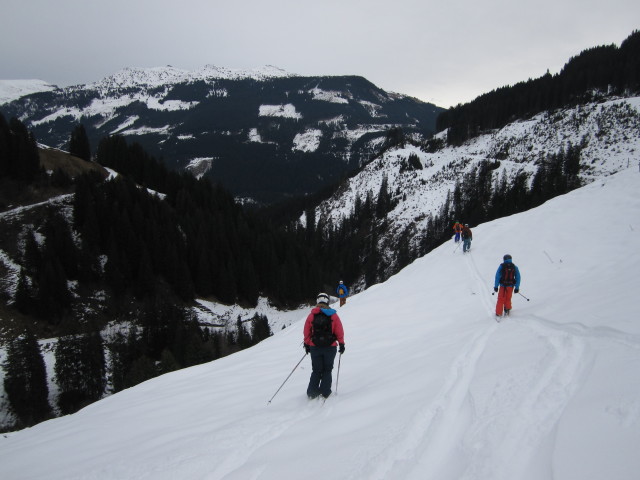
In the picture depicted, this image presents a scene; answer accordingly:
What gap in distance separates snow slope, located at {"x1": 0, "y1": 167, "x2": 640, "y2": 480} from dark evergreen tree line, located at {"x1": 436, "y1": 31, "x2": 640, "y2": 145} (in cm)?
13079

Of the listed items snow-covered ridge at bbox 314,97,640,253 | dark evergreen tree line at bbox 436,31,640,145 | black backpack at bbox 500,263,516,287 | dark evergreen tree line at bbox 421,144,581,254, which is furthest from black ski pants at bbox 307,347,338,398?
dark evergreen tree line at bbox 436,31,640,145

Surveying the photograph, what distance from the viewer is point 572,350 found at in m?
6.05

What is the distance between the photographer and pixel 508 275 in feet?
35.9

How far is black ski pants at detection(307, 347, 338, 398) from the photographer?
265 inches

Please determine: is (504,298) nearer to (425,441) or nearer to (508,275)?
(508,275)

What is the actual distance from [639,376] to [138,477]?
693 centimetres

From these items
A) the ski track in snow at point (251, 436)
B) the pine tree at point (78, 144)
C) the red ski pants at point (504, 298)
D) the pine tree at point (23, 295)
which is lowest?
the pine tree at point (23, 295)

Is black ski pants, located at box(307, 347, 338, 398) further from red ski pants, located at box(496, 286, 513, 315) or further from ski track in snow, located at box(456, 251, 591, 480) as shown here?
red ski pants, located at box(496, 286, 513, 315)

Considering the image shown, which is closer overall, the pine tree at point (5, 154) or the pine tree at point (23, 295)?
the pine tree at point (23, 295)

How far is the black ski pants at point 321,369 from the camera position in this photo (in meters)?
6.72

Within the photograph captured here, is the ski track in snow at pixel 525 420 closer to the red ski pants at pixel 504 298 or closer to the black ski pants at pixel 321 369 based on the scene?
the black ski pants at pixel 321 369

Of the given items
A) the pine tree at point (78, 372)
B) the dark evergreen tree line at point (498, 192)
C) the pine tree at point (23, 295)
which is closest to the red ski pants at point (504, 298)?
the pine tree at point (78, 372)

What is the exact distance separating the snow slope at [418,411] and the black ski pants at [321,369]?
29 cm

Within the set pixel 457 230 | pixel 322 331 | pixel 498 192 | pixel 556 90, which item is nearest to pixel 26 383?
pixel 322 331
